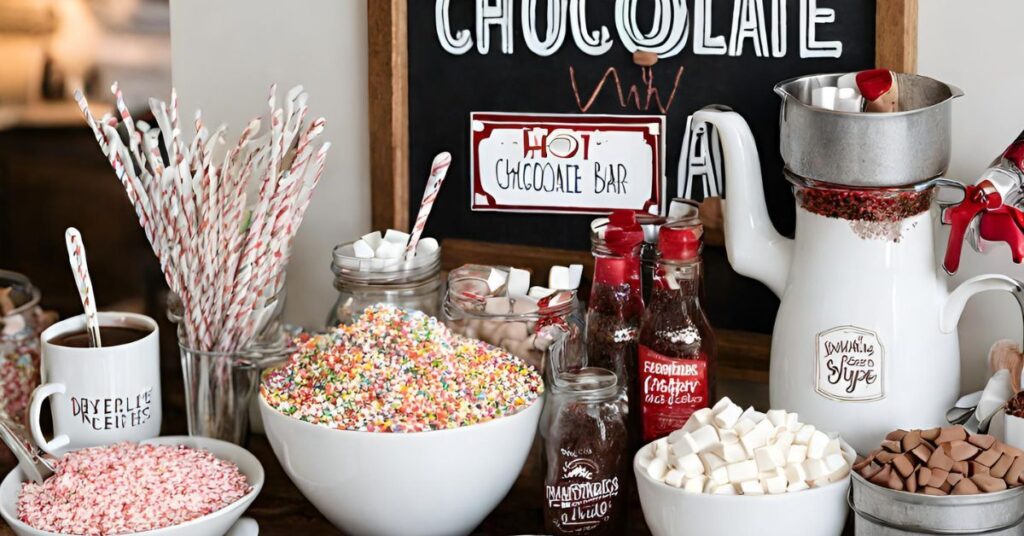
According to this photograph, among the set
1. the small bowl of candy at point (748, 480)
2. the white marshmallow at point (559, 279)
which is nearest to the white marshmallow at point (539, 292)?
the white marshmallow at point (559, 279)

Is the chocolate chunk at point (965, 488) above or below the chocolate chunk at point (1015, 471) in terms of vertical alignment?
below

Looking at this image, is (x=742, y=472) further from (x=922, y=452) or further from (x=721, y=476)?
(x=922, y=452)

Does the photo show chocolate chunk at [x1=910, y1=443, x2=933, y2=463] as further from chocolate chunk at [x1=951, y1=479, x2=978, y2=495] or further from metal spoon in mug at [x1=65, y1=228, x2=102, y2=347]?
metal spoon in mug at [x1=65, y1=228, x2=102, y2=347]

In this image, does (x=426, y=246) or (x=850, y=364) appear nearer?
(x=850, y=364)

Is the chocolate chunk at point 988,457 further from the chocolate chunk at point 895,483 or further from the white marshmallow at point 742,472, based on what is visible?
the white marshmallow at point 742,472

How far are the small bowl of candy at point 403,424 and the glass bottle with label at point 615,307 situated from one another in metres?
0.08

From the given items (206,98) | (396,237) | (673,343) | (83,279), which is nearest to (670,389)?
(673,343)

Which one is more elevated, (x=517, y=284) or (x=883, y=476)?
(x=517, y=284)

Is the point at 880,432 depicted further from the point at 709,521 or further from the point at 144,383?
the point at 144,383

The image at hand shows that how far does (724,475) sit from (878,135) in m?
0.32

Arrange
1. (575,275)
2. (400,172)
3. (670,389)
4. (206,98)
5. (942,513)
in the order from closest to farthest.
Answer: (942,513) < (670,389) < (575,275) < (400,172) < (206,98)

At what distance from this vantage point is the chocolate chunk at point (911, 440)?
0.95 metres

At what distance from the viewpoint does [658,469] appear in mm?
997

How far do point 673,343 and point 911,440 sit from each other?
0.25m
